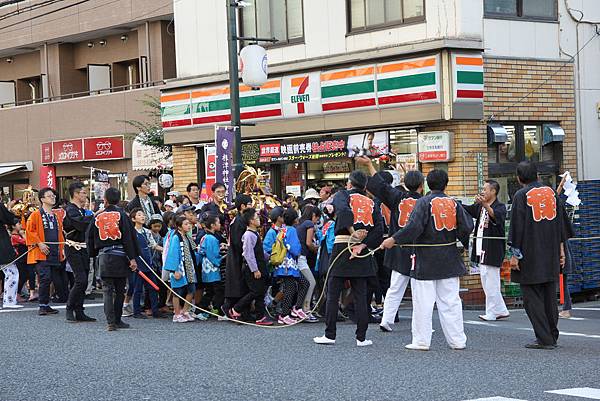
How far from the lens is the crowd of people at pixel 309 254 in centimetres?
1074

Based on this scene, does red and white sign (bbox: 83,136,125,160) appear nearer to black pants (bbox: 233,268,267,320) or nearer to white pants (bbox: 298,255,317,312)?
black pants (bbox: 233,268,267,320)

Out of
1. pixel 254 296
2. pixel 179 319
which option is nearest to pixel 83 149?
pixel 179 319

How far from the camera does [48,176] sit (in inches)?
1266

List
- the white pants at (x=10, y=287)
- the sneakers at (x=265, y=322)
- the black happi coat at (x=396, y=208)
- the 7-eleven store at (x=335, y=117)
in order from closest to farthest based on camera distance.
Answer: the black happi coat at (x=396, y=208), the sneakers at (x=265, y=322), the white pants at (x=10, y=287), the 7-eleven store at (x=335, y=117)

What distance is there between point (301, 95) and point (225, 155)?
3450 mm

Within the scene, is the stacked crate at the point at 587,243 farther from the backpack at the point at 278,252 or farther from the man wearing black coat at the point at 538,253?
the man wearing black coat at the point at 538,253

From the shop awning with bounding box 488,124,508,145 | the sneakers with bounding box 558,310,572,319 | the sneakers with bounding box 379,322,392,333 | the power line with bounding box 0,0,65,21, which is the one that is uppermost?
the power line with bounding box 0,0,65,21

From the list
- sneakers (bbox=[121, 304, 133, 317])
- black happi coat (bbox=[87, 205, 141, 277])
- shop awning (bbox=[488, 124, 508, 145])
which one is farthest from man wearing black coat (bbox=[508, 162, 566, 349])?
shop awning (bbox=[488, 124, 508, 145])

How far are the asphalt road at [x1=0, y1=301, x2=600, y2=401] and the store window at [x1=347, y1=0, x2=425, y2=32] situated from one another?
738 cm

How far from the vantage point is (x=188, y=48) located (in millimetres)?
23188

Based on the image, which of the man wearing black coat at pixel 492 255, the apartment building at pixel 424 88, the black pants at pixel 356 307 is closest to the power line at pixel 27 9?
the apartment building at pixel 424 88

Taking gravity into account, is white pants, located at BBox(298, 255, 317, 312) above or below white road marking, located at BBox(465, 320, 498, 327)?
above

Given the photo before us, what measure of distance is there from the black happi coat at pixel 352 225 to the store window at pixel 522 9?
8259 millimetres

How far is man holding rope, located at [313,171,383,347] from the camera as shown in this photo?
1112cm
